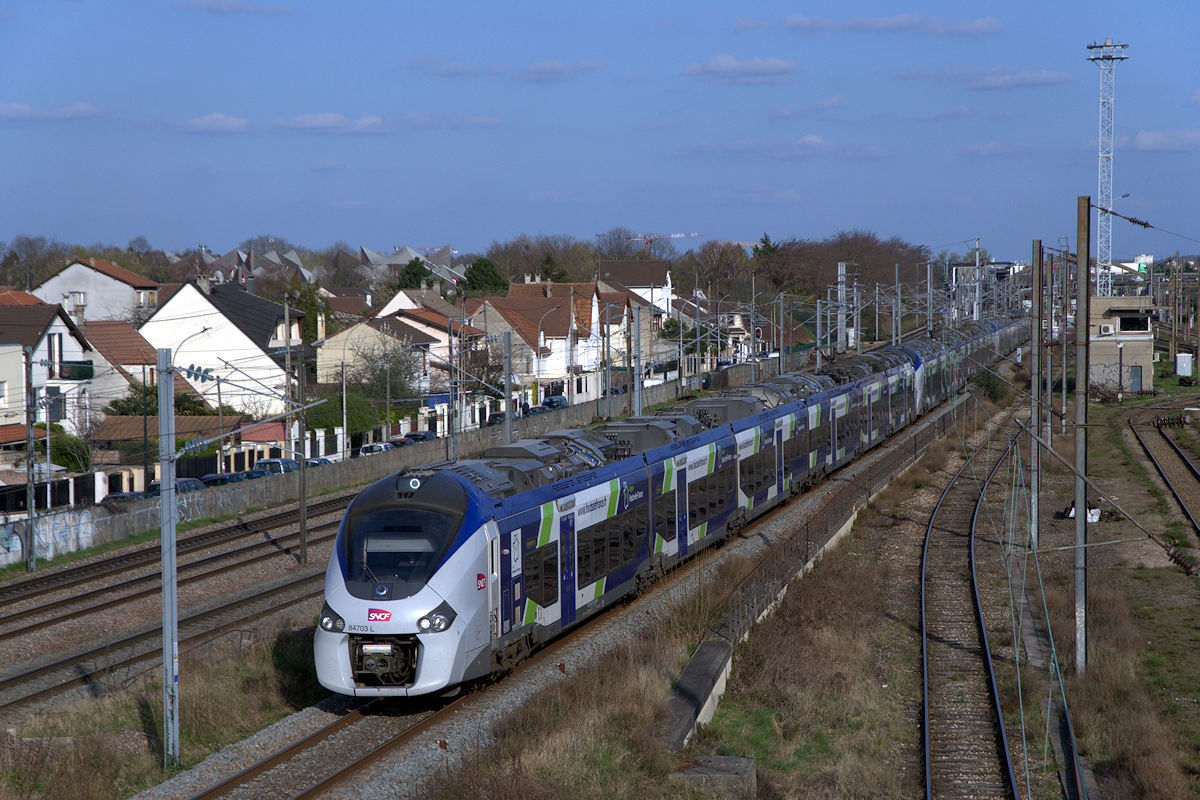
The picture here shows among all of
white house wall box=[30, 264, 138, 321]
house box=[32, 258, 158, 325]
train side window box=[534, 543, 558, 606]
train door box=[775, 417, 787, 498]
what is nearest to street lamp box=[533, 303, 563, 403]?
house box=[32, 258, 158, 325]

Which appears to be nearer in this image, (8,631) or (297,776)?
(297,776)

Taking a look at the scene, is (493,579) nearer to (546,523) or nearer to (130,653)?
(546,523)

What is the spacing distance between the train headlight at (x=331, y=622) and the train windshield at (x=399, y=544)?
1.45ft

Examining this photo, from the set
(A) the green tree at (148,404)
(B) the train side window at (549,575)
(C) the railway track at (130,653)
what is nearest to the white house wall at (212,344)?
(A) the green tree at (148,404)

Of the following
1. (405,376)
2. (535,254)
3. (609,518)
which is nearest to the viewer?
(609,518)

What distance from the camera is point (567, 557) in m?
15.4

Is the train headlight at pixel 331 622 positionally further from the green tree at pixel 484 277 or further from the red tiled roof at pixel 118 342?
the green tree at pixel 484 277

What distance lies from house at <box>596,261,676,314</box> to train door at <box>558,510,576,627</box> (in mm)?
104247

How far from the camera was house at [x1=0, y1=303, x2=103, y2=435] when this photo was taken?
44.4 metres

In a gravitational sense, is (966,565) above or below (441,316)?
below

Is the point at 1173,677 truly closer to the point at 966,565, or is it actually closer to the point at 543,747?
the point at 966,565

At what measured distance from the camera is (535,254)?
501ft

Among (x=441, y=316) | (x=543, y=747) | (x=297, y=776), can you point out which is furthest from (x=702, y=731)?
(x=441, y=316)

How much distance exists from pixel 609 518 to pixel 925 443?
2790 centimetres
